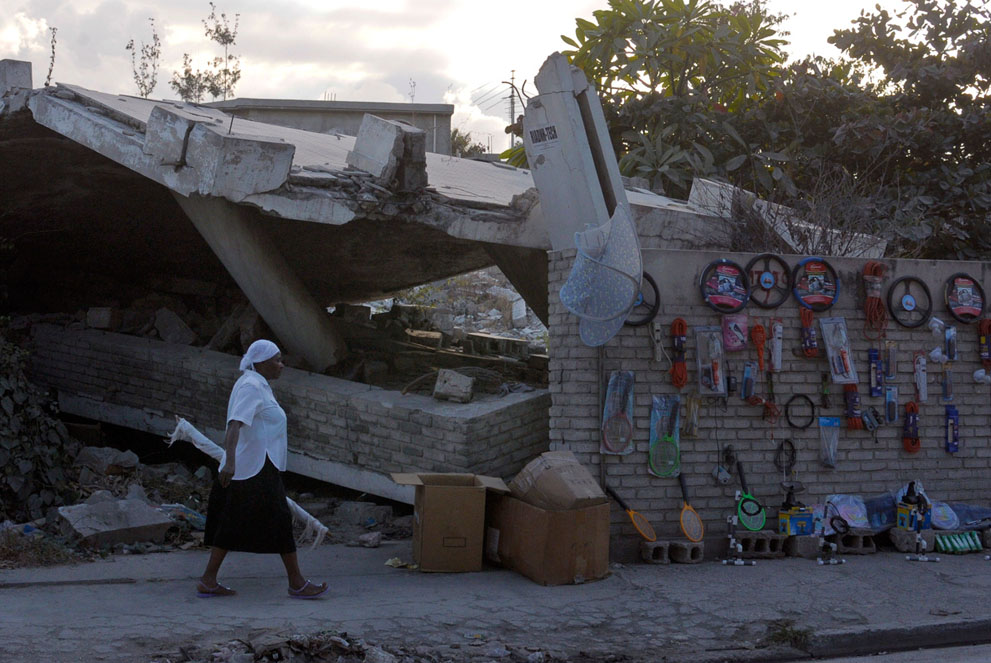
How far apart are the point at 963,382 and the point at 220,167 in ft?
20.6

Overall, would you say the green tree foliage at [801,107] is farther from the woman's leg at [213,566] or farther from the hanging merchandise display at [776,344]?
the woman's leg at [213,566]

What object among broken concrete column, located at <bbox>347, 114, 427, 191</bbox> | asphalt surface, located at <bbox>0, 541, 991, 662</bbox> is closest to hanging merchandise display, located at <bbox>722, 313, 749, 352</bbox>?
asphalt surface, located at <bbox>0, 541, 991, 662</bbox>

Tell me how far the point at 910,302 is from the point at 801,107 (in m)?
7.13

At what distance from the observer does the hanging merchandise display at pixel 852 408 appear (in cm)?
705

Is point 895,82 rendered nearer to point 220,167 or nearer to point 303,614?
point 220,167

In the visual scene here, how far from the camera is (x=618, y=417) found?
6.64 m

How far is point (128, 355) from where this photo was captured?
9797mm

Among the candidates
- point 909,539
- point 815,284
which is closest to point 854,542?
point 909,539

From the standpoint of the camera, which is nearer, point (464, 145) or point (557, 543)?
point (557, 543)

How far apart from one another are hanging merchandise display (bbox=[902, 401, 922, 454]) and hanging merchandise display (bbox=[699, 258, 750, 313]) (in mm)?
1647

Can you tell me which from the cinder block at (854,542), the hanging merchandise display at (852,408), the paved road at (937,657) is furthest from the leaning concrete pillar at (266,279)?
the paved road at (937,657)

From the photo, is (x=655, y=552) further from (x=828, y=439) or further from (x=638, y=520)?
(x=828, y=439)

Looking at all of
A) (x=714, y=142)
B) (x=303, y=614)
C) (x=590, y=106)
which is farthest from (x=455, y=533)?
(x=714, y=142)

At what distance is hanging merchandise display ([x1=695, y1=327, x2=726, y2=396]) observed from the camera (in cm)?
676
